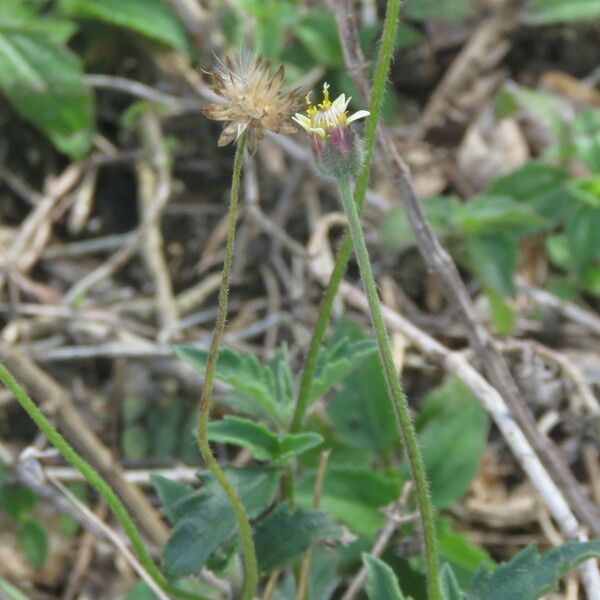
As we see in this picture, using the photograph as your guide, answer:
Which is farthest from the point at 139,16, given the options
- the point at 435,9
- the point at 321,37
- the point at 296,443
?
the point at 296,443

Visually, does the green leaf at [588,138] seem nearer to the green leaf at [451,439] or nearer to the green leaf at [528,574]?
the green leaf at [451,439]

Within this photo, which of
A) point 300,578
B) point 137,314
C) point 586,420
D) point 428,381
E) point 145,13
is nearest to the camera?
point 300,578

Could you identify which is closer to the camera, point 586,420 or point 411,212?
point 411,212

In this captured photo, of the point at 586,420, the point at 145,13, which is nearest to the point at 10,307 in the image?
the point at 145,13

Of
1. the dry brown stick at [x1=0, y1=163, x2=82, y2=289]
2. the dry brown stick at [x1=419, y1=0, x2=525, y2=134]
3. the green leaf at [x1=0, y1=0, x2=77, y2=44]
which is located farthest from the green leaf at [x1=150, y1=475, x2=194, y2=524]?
the dry brown stick at [x1=419, y1=0, x2=525, y2=134]

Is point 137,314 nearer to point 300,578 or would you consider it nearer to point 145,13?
point 145,13

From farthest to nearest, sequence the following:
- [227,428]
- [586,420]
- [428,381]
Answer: [428,381] < [586,420] < [227,428]

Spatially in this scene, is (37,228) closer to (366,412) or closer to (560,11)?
(366,412)
